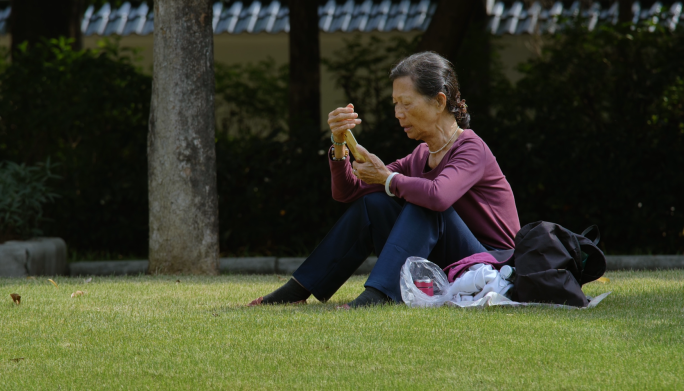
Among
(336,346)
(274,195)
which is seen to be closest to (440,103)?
(336,346)

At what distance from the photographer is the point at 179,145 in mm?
6328

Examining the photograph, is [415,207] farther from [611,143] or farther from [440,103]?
[611,143]

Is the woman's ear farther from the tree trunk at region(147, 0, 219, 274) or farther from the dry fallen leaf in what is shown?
the tree trunk at region(147, 0, 219, 274)

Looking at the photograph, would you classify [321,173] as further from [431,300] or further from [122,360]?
[122,360]

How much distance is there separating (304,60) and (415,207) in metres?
6.09

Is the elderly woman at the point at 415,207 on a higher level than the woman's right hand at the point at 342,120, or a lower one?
lower

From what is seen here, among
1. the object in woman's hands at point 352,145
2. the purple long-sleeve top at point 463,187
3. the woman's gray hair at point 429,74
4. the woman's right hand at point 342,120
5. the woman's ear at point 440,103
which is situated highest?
the woman's gray hair at point 429,74

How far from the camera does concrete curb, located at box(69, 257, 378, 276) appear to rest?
7.52 m

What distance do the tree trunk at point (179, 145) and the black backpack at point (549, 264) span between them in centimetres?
316

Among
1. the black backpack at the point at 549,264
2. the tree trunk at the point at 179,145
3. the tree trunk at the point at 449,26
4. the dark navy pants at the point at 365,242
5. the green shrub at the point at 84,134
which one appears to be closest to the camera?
the black backpack at the point at 549,264

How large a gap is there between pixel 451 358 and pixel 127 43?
42.3 feet

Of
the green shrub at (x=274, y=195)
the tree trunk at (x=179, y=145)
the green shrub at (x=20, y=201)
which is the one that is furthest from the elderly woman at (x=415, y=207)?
the green shrub at (x=20, y=201)

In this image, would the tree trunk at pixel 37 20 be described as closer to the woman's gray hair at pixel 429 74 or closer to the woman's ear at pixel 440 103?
the woman's gray hair at pixel 429 74

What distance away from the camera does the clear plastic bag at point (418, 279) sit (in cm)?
380
